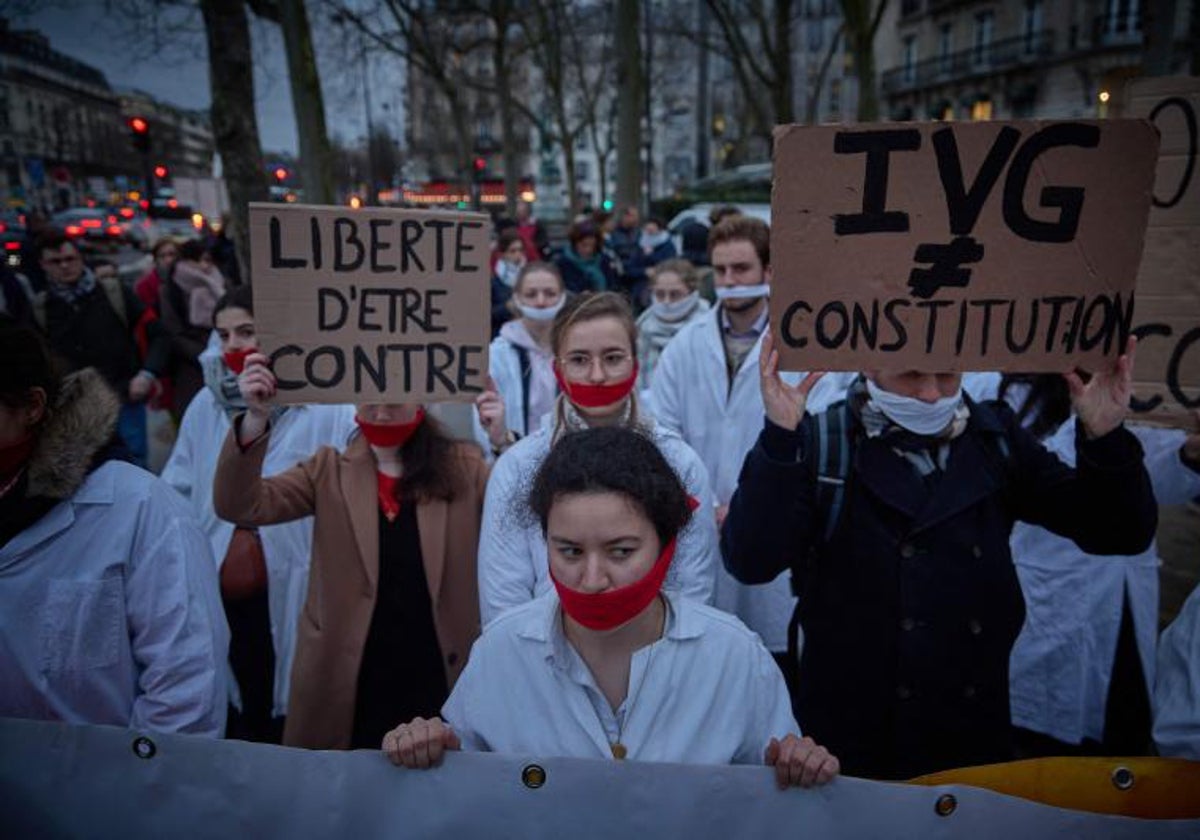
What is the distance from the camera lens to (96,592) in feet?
6.58

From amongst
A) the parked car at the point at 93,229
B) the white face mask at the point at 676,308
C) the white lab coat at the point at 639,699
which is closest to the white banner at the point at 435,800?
the white lab coat at the point at 639,699

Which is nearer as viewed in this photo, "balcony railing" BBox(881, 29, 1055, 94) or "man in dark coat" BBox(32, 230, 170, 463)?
"man in dark coat" BBox(32, 230, 170, 463)

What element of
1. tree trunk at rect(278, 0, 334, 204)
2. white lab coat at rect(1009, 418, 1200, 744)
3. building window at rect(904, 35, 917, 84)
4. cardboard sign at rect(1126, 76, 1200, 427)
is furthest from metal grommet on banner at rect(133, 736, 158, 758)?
building window at rect(904, 35, 917, 84)

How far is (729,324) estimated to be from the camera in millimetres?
4195

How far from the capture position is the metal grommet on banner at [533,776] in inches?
59.1

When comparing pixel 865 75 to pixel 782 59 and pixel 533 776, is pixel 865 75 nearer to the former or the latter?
pixel 782 59

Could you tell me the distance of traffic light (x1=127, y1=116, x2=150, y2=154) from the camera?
528 inches

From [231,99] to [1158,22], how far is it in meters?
8.81

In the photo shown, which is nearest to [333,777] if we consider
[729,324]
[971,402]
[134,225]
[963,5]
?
[971,402]

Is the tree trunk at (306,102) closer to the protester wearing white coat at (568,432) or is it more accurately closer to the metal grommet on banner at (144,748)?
the protester wearing white coat at (568,432)

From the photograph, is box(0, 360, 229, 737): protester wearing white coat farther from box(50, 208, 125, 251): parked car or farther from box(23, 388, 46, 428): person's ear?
box(50, 208, 125, 251): parked car

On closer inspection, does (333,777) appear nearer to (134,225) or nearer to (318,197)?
(318,197)

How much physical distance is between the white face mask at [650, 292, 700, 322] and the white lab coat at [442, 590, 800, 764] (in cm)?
427

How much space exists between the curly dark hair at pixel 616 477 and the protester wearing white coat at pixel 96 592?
983mm
